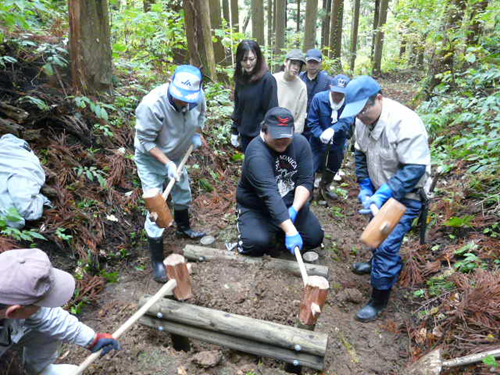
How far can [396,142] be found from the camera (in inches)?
118

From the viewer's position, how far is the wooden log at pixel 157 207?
3.41 meters

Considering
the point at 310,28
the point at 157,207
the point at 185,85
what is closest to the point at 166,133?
the point at 185,85

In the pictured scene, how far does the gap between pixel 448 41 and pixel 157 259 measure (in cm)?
866

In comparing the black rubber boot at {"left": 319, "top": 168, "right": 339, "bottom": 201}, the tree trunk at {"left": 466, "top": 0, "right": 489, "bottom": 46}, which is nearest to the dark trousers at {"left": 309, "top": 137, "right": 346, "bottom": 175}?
the black rubber boot at {"left": 319, "top": 168, "right": 339, "bottom": 201}

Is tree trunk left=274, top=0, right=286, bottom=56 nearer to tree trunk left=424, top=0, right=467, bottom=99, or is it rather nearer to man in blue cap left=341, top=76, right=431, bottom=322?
tree trunk left=424, top=0, right=467, bottom=99

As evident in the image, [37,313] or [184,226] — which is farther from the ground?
[37,313]

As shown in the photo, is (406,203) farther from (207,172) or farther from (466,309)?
(207,172)

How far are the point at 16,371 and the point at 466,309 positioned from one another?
397cm

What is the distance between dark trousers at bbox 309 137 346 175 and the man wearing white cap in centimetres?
428

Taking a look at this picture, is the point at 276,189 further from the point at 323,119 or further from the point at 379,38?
the point at 379,38

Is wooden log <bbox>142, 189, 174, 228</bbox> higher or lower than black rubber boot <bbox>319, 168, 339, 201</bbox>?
higher

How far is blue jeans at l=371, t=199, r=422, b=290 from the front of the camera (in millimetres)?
3156

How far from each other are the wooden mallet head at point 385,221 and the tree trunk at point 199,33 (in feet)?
17.2

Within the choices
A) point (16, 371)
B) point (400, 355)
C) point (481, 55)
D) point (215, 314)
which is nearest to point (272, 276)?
point (215, 314)
